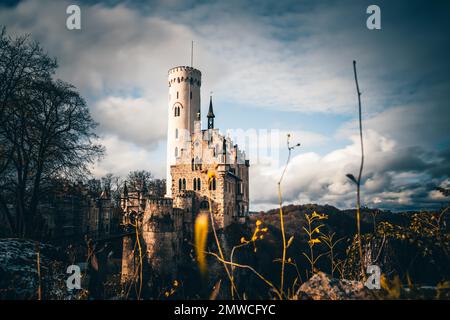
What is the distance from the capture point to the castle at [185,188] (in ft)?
107

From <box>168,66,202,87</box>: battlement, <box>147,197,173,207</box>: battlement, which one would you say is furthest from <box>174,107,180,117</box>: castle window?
<box>147,197,173,207</box>: battlement

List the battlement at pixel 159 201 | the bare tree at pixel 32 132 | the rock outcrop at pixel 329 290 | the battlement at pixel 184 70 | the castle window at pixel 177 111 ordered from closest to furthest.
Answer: the rock outcrop at pixel 329 290 → the bare tree at pixel 32 132 → the battlement at pixel 159 201 → the castle window at pixel 177 111 → the battlement at pixel 184 70

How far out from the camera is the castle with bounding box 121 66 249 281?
32.5 m

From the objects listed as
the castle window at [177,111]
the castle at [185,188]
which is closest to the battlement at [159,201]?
the castle at [185,188]

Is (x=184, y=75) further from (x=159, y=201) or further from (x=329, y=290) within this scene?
(x=329, y=290)

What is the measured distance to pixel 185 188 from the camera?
39469 mm

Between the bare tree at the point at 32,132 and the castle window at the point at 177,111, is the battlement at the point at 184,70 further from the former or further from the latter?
the bare tree at the point at 32,132

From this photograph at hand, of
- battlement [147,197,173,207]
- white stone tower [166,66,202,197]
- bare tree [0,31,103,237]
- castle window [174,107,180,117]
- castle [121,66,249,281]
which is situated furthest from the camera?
castle window [174,107,180,117]

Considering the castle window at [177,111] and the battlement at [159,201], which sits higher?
the castle window at [177,111]

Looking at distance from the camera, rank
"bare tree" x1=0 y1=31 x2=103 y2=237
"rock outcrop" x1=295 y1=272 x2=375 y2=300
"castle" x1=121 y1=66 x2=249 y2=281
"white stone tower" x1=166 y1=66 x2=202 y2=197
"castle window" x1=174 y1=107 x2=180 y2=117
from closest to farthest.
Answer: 1. "rock outcrop" x1=295 y1=272 x2=375 y2=300
2. "bare tree" x1=0 y1=31 x2=103 y2=237
3. "castle" x1=121 y1=66 x2=249 y2=281
4. "white stone tower" x1=166 y1=66 x2=202 y2=197
5. "castle window" x1=174 y1=107 x2=180 y2=117

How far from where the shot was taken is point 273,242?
47438mm

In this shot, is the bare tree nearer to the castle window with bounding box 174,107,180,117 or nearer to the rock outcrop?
the rock outcrop

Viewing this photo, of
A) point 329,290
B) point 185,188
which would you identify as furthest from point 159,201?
point 329,290
